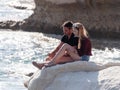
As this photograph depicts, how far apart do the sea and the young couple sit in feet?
11.0

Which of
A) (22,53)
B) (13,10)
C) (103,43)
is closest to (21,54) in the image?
(22,53)

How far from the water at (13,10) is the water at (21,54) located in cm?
659

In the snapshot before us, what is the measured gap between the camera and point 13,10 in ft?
123

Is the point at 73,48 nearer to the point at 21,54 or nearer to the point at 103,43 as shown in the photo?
the point at 21,54

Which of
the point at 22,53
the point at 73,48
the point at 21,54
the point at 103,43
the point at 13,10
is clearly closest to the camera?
the point at 73,48

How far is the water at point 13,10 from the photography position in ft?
105

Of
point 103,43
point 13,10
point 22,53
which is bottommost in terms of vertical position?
point 103,43

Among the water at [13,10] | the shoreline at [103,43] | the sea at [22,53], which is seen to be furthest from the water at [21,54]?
the water at [13,10]

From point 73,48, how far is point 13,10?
28.9 meters

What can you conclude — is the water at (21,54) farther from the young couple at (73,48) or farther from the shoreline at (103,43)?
the young couple at (73,48)

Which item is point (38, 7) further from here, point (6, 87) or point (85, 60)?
point (85, 60)

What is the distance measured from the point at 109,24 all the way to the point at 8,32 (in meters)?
5.18

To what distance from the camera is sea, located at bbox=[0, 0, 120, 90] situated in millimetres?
13849

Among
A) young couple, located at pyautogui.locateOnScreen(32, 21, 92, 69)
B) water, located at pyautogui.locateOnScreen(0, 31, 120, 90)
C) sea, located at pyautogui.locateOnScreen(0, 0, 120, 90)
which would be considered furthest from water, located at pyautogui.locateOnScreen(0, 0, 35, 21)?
young couple, located at pyautogui.locateOnScreen(32, 21, 92, 69)
